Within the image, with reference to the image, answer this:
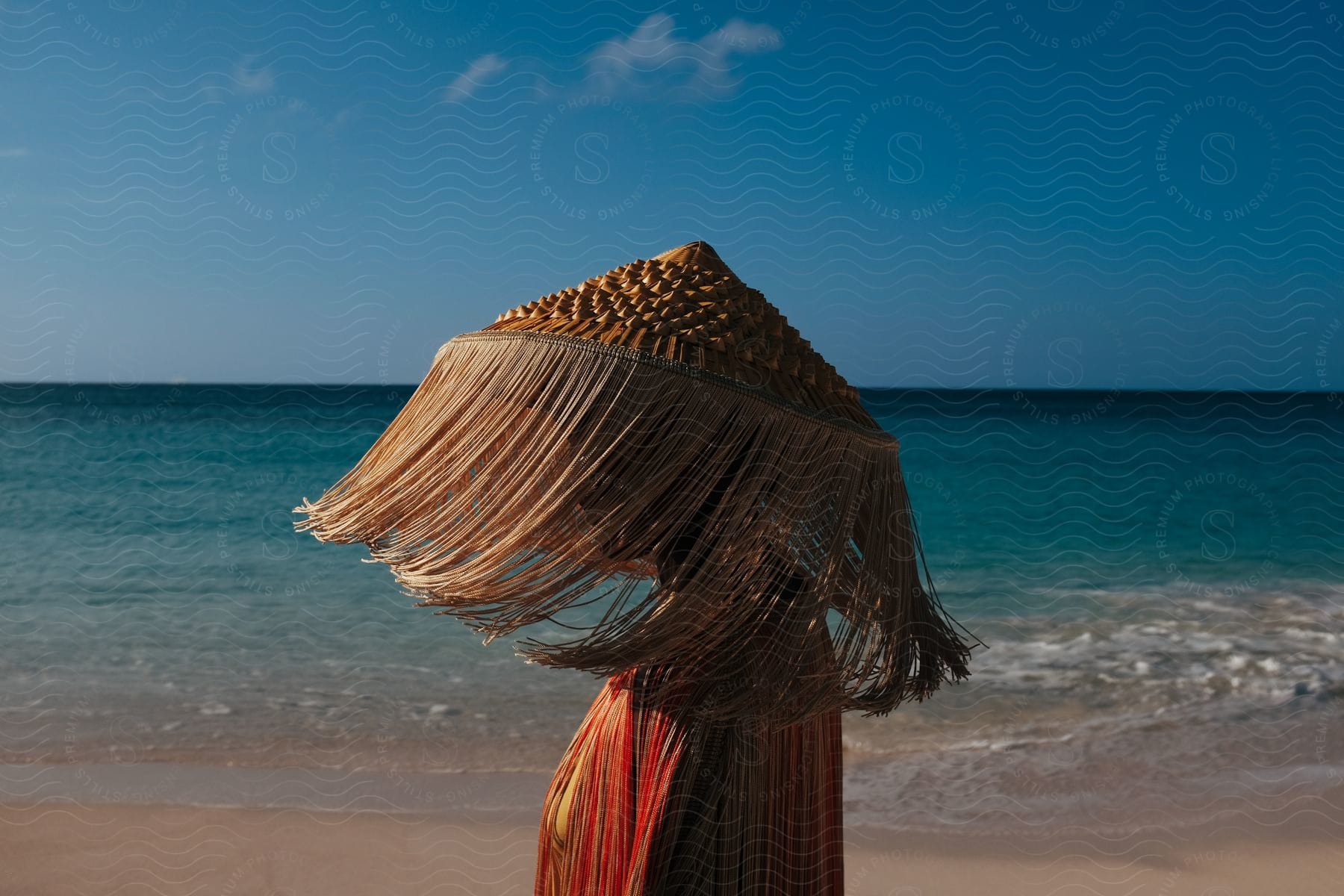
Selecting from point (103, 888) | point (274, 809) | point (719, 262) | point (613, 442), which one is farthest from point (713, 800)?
point (274, 809)

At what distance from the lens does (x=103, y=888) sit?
2920mm

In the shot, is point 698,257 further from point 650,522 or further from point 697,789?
point 697,789

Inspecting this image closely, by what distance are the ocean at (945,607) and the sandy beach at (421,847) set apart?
204 millimetres

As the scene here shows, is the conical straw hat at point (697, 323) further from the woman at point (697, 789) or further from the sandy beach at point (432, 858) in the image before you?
the sandy beach at point (432, 858)

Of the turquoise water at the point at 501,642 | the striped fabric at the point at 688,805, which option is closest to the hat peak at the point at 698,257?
the striped fabric at the point at 688,805

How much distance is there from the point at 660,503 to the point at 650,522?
0.06ft

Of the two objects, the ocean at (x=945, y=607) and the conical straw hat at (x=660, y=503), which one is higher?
the conical straw hat at (x=660, y=503)

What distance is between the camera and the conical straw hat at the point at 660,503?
998 millimetres

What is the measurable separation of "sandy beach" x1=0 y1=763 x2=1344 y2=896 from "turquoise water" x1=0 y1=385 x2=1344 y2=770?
33cm

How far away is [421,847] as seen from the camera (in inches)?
125

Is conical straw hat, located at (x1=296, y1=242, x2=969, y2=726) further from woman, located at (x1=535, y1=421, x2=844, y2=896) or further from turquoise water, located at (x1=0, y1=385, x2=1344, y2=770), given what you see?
turquoise water, located at (x1=0, y1=385, x2=1344, y2=770)

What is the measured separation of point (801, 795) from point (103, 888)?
251cm

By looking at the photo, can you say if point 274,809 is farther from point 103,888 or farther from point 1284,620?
point 1284,620

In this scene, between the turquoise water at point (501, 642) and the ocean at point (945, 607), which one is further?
the turquoise water at point (501, 642)
